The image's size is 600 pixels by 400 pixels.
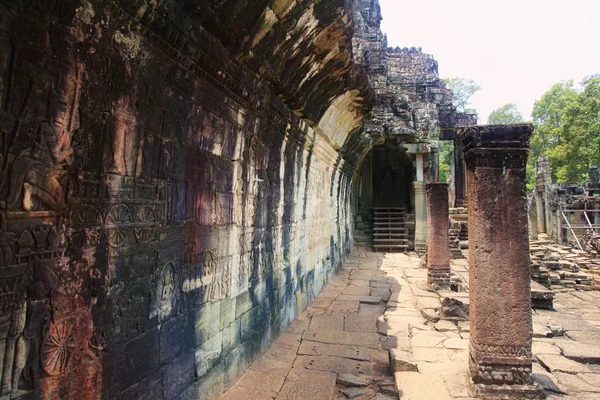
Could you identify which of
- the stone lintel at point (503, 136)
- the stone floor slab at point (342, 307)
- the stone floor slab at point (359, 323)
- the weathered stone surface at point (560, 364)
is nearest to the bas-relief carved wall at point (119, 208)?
the stone floor slab at point (359, 323)

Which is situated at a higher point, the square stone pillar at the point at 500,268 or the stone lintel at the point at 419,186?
the stone lintel at the point at 419,186

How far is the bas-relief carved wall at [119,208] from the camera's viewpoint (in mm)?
1409

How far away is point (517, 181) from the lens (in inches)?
126

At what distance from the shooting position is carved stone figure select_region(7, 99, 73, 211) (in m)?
1.38

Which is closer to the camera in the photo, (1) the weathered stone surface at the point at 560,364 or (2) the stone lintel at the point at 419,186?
(1) the weathered stone surface at the point at 560,364

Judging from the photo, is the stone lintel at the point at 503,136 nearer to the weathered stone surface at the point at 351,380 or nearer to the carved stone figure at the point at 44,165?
the weathered stone surface at the point at 351,380

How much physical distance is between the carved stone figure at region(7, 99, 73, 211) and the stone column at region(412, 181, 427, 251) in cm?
1211

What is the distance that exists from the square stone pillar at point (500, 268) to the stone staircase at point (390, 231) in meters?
10.2

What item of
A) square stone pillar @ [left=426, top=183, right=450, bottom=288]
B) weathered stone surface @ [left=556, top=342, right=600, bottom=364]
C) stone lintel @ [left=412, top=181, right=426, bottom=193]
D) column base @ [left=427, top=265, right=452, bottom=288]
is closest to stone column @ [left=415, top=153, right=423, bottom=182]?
stone lintel @ [left=412, top=181, right=426, bottom=193]

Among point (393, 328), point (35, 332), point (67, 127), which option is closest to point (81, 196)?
point (67, 127)

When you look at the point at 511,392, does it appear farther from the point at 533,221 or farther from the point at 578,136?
the point at 578,136

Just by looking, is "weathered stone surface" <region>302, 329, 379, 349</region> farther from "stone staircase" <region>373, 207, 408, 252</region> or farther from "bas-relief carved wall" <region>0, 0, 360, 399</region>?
"stone staircase" <region>373, 207, 408, 252</region>

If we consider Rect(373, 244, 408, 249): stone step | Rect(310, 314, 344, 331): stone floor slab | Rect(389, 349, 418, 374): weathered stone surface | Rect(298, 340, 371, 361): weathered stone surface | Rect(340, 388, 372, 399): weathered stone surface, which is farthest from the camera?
Rect(373, 244, 408, 249): stone step

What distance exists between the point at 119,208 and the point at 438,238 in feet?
23.1
